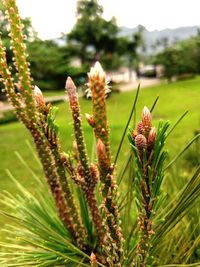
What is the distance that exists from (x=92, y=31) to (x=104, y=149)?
35.1 metres

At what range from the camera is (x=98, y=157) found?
0.97 metres

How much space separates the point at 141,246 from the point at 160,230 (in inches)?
6.1

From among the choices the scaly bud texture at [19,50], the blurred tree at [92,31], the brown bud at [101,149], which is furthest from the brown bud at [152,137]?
the blurred tree at [92,31]

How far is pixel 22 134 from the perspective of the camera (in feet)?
37.3

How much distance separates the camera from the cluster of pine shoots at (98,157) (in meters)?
0.94

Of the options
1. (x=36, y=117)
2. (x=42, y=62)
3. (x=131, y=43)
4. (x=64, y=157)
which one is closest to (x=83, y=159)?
(x=64, y=157)

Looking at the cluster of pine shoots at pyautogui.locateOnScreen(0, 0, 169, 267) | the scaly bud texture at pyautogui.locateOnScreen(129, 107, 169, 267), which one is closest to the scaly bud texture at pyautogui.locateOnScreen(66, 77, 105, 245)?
the cluster of pine shoots at pyautogui.locateOnScreen(0, 0, 169, 267)

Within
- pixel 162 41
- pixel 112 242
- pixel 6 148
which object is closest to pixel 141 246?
pixel 112 242

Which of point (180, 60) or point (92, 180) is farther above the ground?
point (92, 180)

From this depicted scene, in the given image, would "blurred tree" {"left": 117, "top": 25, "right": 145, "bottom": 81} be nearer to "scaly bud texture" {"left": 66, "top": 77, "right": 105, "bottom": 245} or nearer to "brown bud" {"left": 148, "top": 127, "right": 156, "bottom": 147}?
"scaly bud texture" {"left": 66, "top": 77, "right": 105, "bottom": 245}

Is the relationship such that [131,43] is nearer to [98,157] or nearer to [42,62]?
[42,62]

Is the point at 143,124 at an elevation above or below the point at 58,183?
above

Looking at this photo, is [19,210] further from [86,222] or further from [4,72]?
[4,72]

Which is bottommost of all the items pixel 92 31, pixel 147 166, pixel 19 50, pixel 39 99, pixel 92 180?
pixel 92 31
